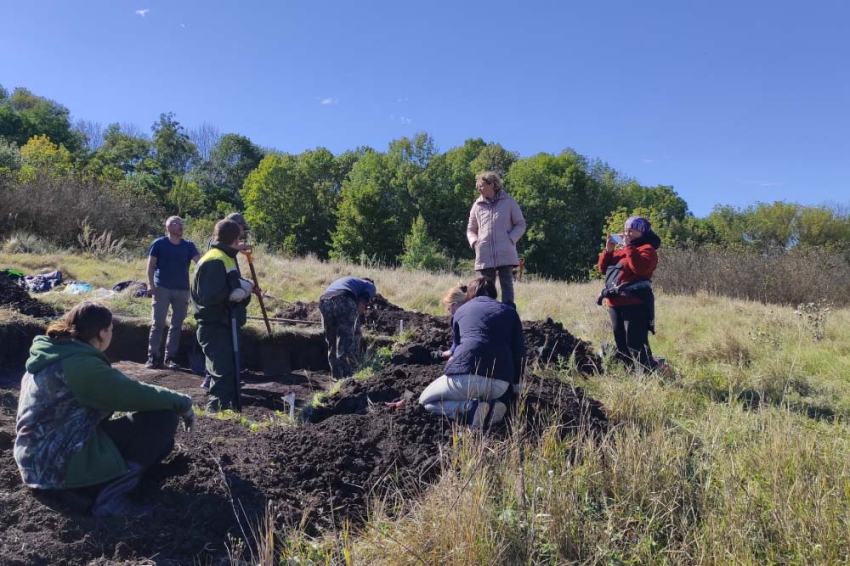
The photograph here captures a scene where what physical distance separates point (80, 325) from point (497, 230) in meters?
4.11

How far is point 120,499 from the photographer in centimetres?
320

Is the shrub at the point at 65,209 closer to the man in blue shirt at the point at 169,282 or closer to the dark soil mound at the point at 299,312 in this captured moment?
the dark soil mound at the point at 299,312

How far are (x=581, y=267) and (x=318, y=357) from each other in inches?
1399

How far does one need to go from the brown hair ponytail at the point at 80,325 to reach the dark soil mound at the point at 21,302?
645cm

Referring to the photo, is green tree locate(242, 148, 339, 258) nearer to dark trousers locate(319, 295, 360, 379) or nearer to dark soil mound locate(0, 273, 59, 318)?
dark soil mound locate(0, 273, 59, 318)

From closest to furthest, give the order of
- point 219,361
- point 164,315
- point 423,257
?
point 219,361 < point 164,315 < point 423,257

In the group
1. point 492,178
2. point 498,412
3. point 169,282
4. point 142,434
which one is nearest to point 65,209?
point 169,282

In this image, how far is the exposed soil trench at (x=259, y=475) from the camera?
9.48ft

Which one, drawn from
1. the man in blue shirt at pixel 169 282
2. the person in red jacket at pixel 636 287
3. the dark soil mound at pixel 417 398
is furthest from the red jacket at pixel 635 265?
the man in blue shirt at pixel 169 282

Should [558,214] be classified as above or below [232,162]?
below

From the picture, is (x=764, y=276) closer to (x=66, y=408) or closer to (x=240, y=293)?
(x=240, y=293)

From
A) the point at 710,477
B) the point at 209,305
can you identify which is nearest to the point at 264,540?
the point at 710,477

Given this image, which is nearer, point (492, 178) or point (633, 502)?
point (633, 502)

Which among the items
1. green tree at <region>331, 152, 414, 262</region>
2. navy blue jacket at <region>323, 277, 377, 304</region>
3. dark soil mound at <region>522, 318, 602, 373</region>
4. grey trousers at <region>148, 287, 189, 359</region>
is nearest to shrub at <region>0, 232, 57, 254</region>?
grey trousers at <region>148, 287, 189, 359</region>
